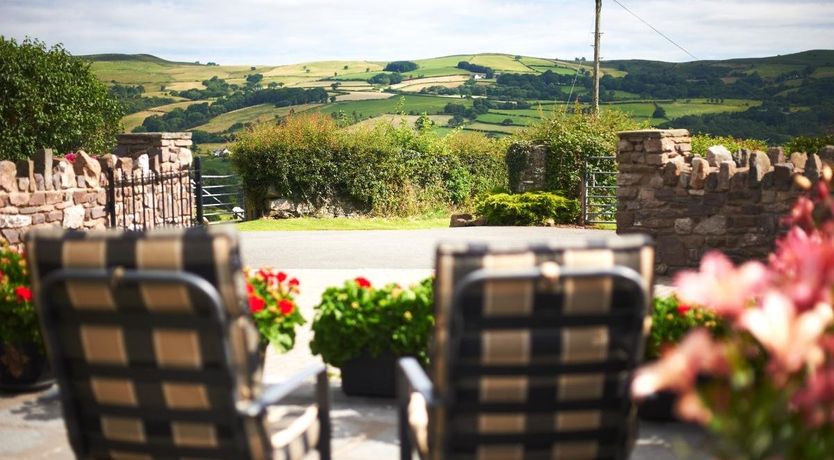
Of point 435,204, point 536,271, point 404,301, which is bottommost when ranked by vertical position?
point 435,204

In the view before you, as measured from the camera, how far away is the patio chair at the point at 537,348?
241 centimetres

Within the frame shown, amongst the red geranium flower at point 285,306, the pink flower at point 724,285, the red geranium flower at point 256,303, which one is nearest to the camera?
the pink flower at point 724,285

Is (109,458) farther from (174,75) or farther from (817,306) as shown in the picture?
(174,75)

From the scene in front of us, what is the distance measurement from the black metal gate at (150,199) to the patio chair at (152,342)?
8.49 metres

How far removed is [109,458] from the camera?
105 inches

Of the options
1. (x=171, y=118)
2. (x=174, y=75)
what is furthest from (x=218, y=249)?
(x=174, y=75)

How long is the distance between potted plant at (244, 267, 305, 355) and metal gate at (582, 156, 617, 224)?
13.3 meters

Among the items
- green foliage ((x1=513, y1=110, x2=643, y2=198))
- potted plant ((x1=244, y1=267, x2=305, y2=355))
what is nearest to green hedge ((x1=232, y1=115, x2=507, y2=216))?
green foliage ((x1=513, y1=110, x2=643, y2=198))

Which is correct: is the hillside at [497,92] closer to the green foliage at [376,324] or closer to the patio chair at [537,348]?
the green foliage at [376,324]

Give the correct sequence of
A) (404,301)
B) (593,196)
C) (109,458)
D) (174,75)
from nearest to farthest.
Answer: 1. (109,458)
2. (404,301)
3. (593,196)
4. (174,75)

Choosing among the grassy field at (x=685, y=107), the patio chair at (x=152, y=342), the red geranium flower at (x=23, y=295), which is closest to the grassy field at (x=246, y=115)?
the grassy field at (x=685, y=107)

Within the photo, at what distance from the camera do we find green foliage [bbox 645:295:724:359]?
4.62m

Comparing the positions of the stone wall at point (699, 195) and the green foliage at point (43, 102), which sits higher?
the green foliage at point (43, 102)

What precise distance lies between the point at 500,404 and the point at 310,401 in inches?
109
